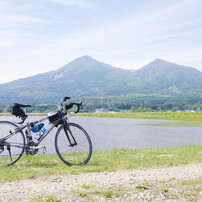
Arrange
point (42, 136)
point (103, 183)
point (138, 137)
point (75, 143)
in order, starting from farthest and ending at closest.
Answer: point (138, 137)
point (75, 143)
point (42, 136)
point (103, 183)

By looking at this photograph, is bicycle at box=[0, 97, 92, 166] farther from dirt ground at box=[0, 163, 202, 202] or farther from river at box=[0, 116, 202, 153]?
dirt ground at box=[0, 163, 202, 202]

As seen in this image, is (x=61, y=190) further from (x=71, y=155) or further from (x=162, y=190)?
(x=71, y=155)

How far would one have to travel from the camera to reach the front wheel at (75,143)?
26.8ft

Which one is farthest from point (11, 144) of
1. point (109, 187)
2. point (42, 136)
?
point (109, 187)

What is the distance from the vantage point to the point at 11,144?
815 centimetres

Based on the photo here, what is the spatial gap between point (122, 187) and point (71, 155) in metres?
3.17

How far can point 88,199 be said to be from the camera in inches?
203

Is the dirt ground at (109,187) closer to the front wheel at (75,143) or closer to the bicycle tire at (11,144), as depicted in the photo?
the front wheel at (75,143)

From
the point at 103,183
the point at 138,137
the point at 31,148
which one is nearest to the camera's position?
the point at 103,183

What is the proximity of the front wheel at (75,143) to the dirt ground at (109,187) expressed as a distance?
1.50m

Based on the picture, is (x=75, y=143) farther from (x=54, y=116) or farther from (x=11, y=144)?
(x=11, y=144)

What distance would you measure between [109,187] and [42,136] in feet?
11.1

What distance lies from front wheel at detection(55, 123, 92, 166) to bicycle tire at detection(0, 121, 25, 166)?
126 centimetres

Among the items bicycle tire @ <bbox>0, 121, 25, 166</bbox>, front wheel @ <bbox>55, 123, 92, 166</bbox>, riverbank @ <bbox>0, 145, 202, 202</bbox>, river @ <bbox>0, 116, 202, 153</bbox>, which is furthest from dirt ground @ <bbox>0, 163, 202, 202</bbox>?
river @ <bbox>0, 116, 202, 153</bbox>
